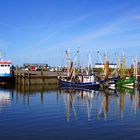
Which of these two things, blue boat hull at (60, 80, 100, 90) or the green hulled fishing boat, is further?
the green hulled fishing boat

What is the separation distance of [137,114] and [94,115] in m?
4.97

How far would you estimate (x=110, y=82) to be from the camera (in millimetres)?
84750

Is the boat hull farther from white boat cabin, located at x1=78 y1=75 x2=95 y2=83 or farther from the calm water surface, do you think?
the calm water surface

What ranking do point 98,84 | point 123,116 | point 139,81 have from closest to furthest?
point 123,116
point 98,84
point 139,81

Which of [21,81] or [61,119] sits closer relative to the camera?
[61,119]

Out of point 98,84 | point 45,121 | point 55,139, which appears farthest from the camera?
point 98,84

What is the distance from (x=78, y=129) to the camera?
2973 centimetres

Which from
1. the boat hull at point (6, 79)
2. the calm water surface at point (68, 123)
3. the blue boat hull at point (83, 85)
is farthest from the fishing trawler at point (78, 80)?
the calm water surface at point (68, 123)

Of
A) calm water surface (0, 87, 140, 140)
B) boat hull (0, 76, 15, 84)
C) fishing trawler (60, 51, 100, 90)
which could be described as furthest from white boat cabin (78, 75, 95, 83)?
calm water surface (0, 87, 140, 140)

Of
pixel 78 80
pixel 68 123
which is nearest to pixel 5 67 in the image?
pixel 78 80

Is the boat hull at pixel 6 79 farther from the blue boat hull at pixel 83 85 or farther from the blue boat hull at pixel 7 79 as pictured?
the blue boat hull at pixel 83 85

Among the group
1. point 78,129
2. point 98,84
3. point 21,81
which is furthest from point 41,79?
point 78,129

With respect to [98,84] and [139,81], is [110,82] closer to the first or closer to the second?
[98,84]

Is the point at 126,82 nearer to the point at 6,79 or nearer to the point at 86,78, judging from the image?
the point at 86,78
